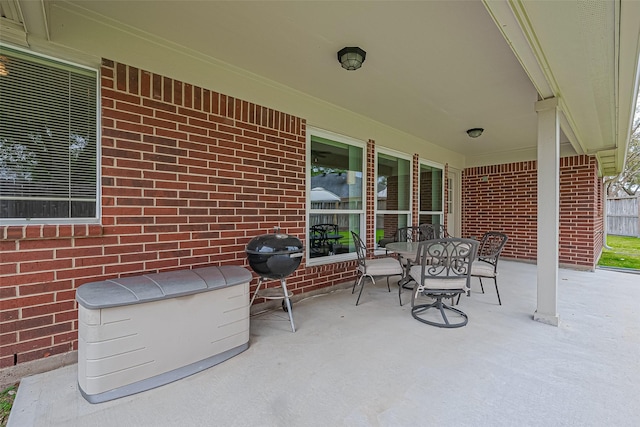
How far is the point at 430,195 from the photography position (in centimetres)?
634

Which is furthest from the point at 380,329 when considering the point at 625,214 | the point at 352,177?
the point at 625,214

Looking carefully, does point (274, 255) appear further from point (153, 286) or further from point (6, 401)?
point (6, 401)

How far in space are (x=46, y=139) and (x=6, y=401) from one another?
1757 mm

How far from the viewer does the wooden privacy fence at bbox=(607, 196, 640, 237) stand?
10289 millimetres

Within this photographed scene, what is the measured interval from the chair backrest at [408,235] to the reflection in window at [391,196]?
0.14 m

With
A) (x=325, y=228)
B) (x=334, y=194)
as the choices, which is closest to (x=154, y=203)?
(x=325, y=228)

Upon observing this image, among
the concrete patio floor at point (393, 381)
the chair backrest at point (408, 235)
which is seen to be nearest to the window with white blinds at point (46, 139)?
the concrete patio floor at point (393, 381)

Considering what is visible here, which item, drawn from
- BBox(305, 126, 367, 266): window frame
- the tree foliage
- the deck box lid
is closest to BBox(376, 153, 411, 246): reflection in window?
BBox(305, 126, 367, 266): window frame

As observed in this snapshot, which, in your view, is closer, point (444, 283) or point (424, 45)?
point (424, 45)

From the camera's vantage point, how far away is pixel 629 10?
1.71 meters

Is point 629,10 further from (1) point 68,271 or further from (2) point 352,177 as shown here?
(1) point 68,271

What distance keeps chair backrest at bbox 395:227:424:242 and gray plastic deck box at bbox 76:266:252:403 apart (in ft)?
11.5

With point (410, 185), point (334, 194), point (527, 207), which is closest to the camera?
point (334, 194)

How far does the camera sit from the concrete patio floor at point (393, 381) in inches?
63.5
